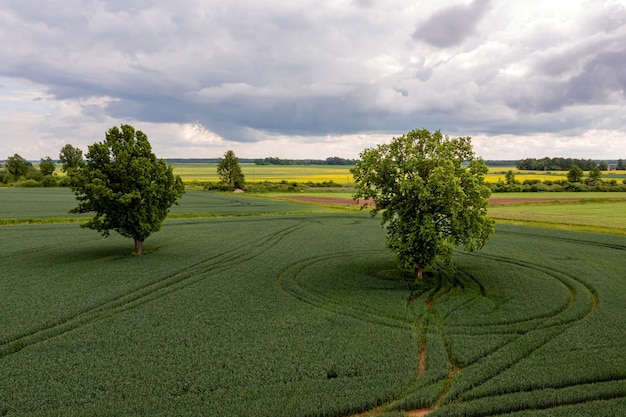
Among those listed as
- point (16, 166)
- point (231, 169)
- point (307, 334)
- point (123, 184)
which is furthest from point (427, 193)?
point (16, 166)

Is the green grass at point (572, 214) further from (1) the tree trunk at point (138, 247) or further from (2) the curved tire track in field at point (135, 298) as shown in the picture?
(1) the tree trunk at point (138, 247)

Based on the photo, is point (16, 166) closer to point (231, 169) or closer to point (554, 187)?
point (231, 169)

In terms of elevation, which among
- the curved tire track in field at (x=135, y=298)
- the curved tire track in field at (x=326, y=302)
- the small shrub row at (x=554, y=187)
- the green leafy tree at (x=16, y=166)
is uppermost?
the green leafy tree at (x=16, y=166)

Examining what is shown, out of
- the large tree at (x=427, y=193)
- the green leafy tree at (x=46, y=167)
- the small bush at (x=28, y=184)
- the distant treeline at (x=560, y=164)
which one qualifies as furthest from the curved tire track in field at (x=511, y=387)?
the distant treeline at (x=560, y=164)

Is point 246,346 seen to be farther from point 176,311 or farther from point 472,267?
point 472,267

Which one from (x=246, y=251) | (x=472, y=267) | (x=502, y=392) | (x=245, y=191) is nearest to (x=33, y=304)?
(x=246, y=251)

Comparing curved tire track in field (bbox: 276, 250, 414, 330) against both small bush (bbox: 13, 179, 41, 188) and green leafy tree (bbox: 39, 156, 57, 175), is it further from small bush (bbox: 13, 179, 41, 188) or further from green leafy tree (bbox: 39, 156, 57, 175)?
green leafy tree (bbox: 39, 156, 57, 175)
